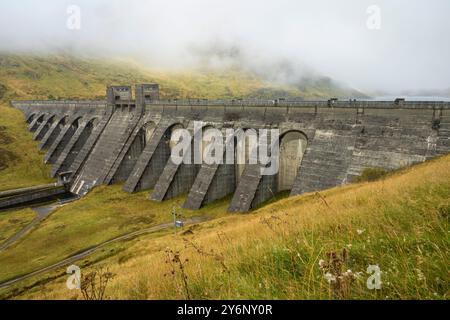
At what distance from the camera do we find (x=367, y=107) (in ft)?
124

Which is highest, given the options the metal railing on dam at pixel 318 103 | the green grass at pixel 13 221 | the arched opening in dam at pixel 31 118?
the metal railing on dam at pixel 318 103

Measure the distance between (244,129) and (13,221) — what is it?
3424 cm

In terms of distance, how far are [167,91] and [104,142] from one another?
376 ft

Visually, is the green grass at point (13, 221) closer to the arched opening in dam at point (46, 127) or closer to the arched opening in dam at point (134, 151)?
the arched opening in dam at point (134, 151)

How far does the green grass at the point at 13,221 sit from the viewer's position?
42562 mm

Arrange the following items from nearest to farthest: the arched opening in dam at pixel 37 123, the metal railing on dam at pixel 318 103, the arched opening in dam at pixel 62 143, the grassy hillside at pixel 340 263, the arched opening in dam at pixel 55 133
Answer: the grassy hillside at pixel 340 263 → the metal railing on dam at pixel 318 103 → the arched opening in dam at pixel 62 143 → the arched opening in dam at pixel 55 133 → the arched opening in dam at pixel 37 123

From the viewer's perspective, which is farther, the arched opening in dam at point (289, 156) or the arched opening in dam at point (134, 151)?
the arched opening in dam at point (134, 151)

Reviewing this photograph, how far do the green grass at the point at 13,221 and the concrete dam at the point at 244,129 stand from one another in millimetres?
11196

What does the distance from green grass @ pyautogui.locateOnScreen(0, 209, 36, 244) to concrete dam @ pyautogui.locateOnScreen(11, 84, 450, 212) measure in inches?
441

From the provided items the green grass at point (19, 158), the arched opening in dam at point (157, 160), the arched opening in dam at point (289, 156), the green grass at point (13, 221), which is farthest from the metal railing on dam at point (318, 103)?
the green grass at point (13, 221)

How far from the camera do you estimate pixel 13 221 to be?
4681 cm

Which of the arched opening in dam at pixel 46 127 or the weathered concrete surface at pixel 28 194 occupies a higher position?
the arched opening in dam at pixel 46 127

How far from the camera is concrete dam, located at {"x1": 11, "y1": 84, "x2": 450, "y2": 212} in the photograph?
34438mm

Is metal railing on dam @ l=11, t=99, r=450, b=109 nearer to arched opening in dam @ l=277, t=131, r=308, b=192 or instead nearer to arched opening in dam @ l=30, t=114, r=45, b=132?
arched opening in dam @ l=277, t=131, r=308, b=192
